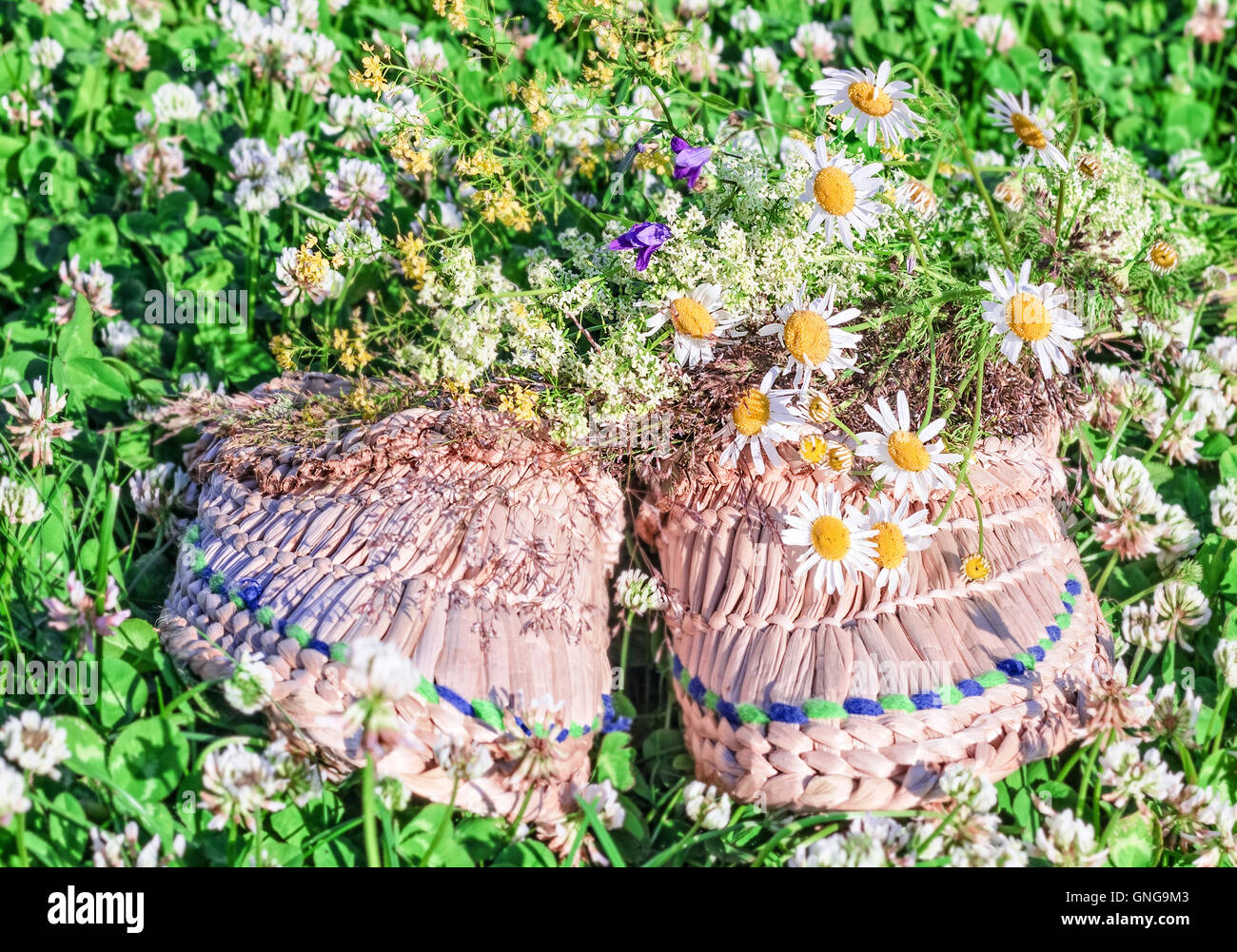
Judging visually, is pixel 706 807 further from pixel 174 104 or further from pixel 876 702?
pixel 174 104

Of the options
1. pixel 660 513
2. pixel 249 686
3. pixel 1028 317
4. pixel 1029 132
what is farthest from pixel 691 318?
pixel 249 686

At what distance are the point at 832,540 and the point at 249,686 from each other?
91 centimetres

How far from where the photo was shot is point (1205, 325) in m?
2.53

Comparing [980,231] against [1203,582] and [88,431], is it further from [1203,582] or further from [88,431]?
[88,431]

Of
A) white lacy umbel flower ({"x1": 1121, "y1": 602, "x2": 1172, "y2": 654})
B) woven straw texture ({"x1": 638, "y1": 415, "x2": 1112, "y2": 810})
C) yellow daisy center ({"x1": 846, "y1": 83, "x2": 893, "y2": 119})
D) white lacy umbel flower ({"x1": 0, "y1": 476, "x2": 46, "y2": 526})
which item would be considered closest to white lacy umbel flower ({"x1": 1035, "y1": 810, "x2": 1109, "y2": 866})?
woven straw texture ({"x1": 638, "y1": 415, "x2": 1112, "y2": 810})

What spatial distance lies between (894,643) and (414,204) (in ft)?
5.13

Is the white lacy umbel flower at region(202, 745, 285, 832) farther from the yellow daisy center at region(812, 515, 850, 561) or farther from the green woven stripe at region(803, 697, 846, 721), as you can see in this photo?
the yellow daisy center at region(812, 515, 850, 561)

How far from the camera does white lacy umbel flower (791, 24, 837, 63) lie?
303 centimetres

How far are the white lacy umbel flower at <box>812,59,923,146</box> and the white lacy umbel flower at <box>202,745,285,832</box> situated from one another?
1376mm

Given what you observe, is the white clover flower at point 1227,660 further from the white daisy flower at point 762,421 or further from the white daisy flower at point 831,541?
the white daisy flower at point 762,421

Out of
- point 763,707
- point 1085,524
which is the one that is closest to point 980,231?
point 1085,524

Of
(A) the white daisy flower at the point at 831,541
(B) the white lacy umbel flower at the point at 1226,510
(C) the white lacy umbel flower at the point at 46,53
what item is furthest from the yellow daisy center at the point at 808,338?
(C) the white lacy umbel flower at the point at 46,53

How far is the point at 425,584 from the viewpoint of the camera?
5.76ft

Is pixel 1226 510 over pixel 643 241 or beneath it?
beneath
